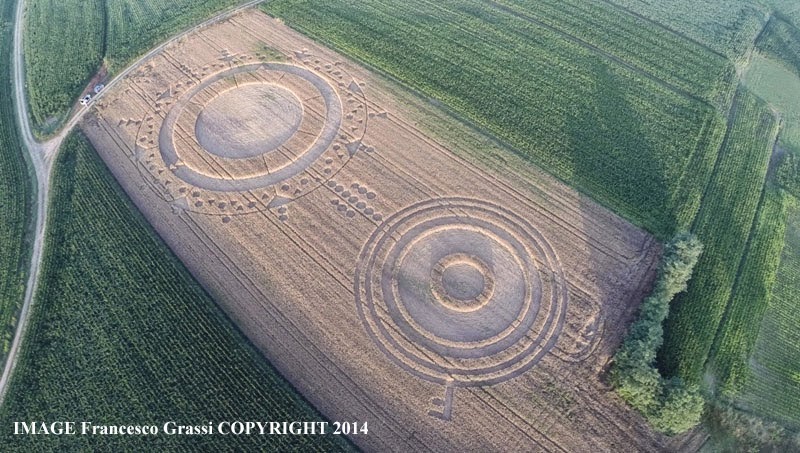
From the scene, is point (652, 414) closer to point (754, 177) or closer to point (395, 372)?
point (395, 372)

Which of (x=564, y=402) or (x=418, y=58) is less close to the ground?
(x=418, y=58)

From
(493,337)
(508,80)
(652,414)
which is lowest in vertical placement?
(493,337)

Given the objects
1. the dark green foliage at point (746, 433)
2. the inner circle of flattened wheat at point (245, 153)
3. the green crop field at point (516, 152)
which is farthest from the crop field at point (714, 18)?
the dark green foliage at point (746, 433)

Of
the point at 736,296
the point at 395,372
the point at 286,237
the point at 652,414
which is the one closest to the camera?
the point at 652,414

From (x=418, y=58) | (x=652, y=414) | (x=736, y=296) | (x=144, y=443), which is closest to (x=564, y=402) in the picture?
(x=652, y=414)

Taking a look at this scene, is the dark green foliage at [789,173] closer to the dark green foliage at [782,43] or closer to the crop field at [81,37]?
the dark green foliage at [782,43]

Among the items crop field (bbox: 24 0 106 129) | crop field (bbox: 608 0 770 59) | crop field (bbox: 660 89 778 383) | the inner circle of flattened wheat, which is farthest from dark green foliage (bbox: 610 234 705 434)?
crop field (bbox: 24 0 106 129)
